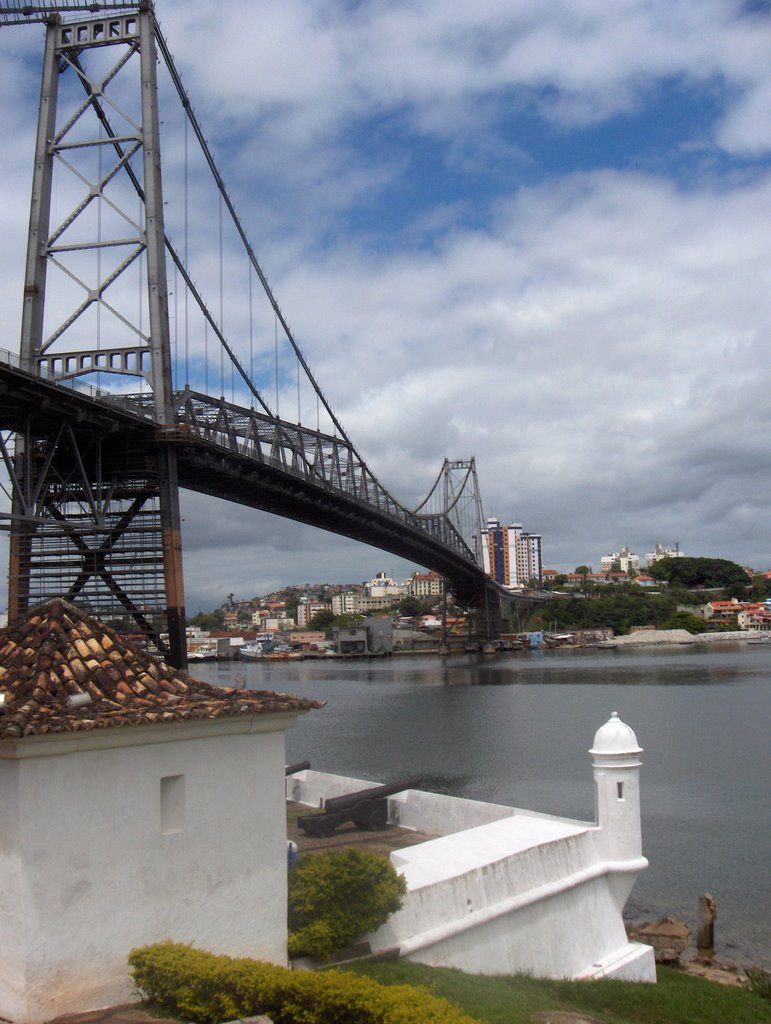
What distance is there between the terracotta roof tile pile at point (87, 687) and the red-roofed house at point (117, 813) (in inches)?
0.4

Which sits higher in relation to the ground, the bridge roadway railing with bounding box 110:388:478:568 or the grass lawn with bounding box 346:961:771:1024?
the bridge roadway railing with bounding box 110:388:478:568

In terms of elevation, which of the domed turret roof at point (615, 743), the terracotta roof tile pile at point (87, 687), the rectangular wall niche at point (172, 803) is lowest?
the domed turret roof at point (615, 743)

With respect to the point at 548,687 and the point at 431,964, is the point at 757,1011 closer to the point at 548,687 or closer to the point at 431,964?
the point at 431,964

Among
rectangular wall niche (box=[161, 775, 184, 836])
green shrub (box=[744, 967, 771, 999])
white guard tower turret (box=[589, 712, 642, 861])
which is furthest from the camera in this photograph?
white guard tower turret (box=[589, 712, 642, 861])

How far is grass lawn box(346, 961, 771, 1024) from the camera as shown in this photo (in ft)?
24.1

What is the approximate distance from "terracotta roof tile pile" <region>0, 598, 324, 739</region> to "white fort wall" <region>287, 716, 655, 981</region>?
2.59 m

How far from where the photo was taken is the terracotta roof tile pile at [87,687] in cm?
581

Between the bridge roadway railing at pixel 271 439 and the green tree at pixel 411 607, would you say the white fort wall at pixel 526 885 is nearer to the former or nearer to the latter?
the bridge roadway railing at pixel 271 439

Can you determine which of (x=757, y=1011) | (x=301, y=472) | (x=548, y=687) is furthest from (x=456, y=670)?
(x=757, y=1011)

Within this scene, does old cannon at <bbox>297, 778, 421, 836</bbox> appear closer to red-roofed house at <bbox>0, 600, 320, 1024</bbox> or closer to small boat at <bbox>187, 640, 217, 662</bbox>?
red-roofed house at <bbox>0, 600, 320, 1024</bbox>

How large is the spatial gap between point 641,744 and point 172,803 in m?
25.2

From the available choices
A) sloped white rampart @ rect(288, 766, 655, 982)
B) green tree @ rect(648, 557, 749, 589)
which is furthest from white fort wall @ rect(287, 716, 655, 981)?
green tree @ rect(648, 557, 749, 589)

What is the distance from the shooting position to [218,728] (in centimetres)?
650

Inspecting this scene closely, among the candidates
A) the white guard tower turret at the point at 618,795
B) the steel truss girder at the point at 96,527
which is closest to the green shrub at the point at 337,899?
the white guard tower turret at the point at 618,795
